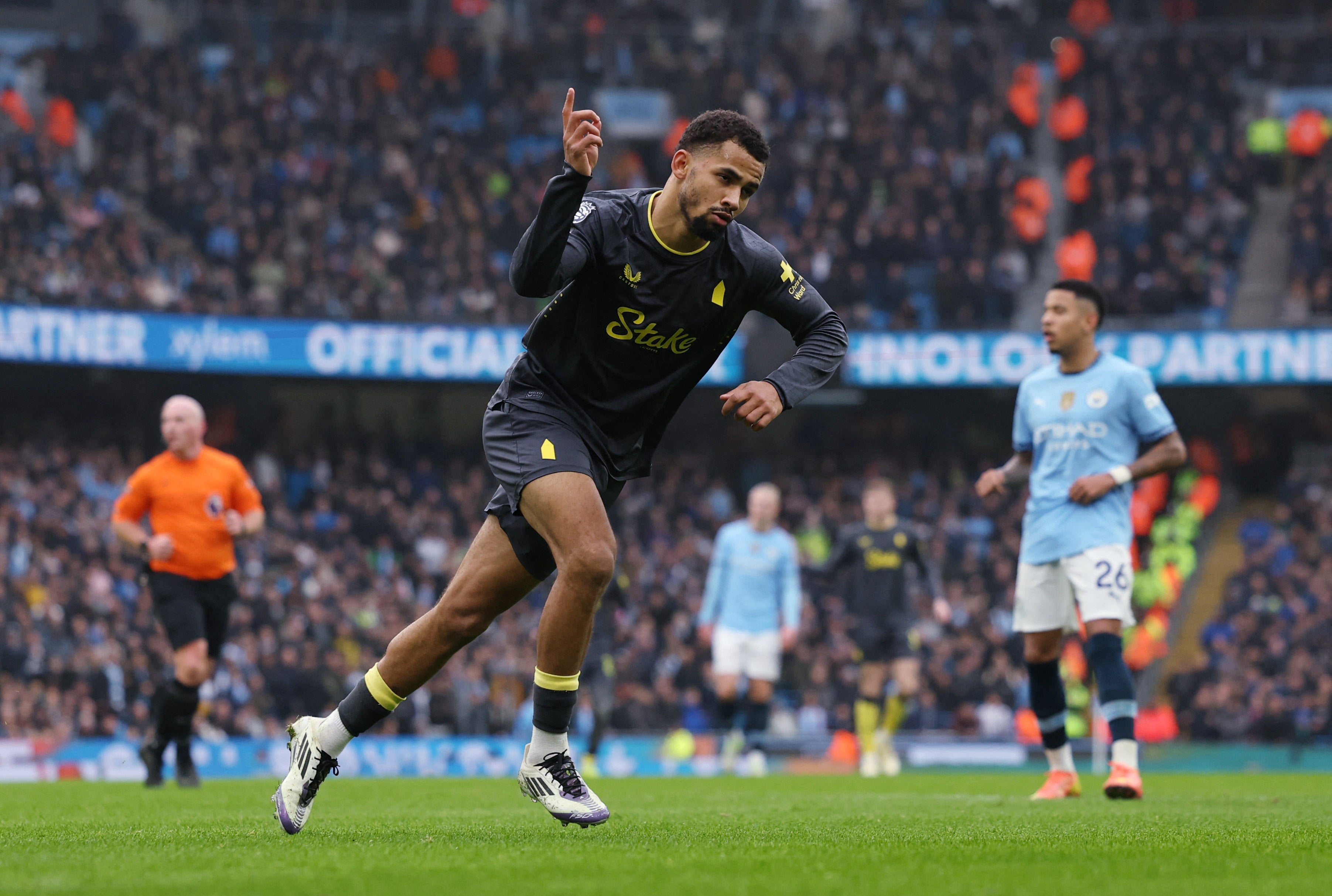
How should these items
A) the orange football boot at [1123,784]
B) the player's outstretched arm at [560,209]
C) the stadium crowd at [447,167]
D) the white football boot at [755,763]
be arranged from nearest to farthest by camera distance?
the player's outstretched arm at [560,209]
the orange football boot at [1123,784]
the white football boot at [755,763]
the stadium crowd at [447,167]

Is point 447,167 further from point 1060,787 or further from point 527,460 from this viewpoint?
point 527,460

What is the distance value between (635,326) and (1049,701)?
4.12 m

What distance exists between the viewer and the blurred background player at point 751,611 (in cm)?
1375

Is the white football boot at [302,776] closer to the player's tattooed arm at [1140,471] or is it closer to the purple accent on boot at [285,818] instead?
the purple accent on boot at [285,818]

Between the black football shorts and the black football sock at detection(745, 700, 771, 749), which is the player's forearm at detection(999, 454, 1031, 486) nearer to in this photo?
the black football shorts

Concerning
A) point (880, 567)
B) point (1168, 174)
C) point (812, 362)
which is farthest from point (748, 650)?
Answer: point (1168, 174)

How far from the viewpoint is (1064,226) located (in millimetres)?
27188

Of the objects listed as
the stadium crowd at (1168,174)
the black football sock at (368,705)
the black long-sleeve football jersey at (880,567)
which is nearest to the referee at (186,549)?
the black football sock at (368,705)

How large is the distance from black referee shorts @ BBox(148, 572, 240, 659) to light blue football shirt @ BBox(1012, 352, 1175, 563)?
485 cm

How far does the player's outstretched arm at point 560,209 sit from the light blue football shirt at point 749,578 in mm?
9028

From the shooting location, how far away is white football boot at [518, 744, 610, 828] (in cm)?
502

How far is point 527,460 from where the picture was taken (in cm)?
515

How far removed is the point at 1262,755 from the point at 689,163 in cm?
1417

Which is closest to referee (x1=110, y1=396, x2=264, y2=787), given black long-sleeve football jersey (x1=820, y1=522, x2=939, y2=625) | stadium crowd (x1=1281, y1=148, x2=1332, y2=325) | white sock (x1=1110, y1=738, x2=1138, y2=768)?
white sock (x1=1110, y1=738, x2=1138, y2=768)
